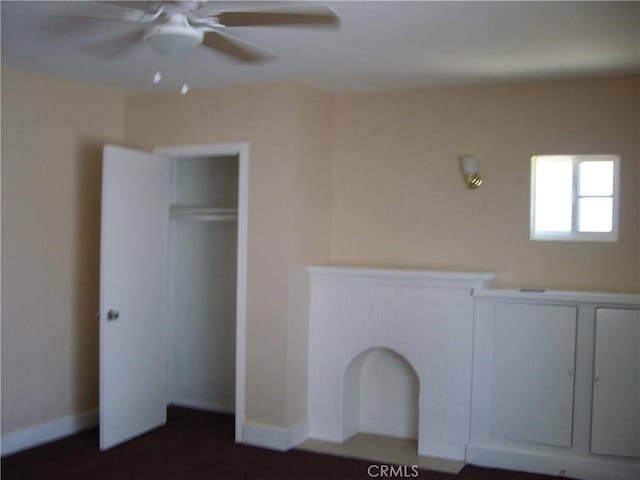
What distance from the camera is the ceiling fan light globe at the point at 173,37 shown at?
2807 millimetres

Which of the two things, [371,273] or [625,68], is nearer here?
[625,68]

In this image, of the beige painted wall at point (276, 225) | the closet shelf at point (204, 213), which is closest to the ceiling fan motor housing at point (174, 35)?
the beige painted wall at point (276, 225)

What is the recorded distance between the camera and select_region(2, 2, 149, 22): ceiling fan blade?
123 inches

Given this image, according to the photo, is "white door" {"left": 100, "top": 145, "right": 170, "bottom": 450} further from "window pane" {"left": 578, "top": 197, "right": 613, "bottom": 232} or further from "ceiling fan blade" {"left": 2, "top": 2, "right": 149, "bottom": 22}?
"window pane" {"left": 578, "top": 197, "right": 613, "bottom": 232}

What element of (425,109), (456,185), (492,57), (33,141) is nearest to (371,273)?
(456,185)

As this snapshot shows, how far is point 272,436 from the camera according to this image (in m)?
4.59

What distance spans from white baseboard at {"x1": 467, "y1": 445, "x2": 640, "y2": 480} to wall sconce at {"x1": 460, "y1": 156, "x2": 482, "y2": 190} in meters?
1.72

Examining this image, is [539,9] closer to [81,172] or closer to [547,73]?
[547,73]

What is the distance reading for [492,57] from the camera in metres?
3.95

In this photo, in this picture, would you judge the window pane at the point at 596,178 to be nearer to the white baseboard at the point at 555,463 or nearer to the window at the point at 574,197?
the window at the point at 574,197

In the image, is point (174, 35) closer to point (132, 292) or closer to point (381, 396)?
point (132, 292)

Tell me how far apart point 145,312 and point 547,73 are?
316 cm

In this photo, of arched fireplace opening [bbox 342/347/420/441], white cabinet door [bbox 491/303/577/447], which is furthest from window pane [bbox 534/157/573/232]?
arched fireplace opening [bbox 342/347/420/441]

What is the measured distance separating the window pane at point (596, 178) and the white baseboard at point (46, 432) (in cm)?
381
